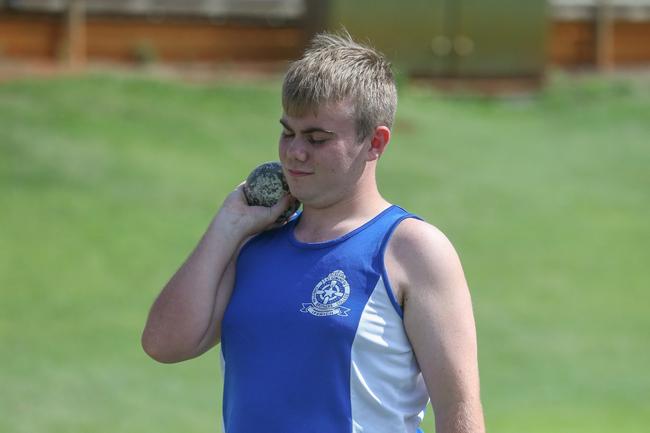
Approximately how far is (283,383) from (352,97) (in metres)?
0.64

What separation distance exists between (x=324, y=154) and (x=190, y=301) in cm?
47

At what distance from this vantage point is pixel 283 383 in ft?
9.46

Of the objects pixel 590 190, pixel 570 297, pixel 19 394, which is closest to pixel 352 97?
pixel 19 394

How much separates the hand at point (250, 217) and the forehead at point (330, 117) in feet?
0.85

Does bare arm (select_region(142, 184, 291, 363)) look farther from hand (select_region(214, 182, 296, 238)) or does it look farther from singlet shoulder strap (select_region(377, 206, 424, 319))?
singlet shoulder strap (select_region(377, 206, 424, 319))

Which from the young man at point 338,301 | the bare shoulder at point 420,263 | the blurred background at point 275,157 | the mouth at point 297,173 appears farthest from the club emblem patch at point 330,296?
the blurred background at point 275,157

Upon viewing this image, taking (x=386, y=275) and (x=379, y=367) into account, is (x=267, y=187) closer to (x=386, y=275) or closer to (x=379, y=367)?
(x=386, y=275)

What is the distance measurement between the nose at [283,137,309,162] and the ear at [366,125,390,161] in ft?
0.49

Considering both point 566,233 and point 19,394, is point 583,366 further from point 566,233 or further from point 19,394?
point 19,394

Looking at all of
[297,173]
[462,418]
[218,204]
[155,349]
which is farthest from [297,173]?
[218,204]

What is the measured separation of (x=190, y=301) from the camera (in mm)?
3037

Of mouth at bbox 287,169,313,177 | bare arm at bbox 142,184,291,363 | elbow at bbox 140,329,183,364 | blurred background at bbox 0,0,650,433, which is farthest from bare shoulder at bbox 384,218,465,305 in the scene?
blurred background at bbox 0,0,650,433

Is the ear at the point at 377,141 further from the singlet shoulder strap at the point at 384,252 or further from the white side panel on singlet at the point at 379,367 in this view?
the white side panel on singlet at the point at 379,367

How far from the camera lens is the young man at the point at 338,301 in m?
2.83
